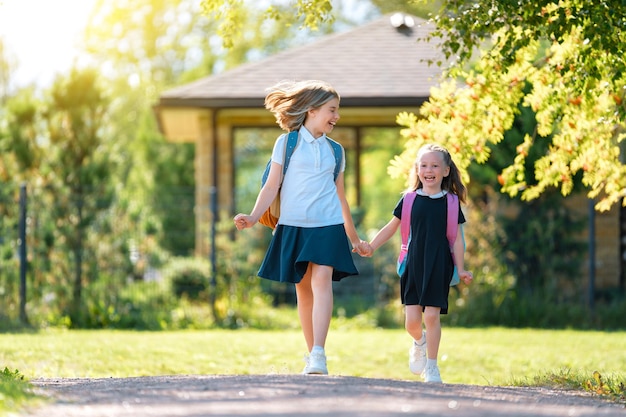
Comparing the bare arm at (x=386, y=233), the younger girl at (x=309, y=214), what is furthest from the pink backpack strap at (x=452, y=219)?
the younger girl at (x=309, y=214)

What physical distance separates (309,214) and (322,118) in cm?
57

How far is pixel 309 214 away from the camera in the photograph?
6145mm

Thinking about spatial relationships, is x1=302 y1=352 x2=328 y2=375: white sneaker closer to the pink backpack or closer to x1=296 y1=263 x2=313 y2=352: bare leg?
x1=296 y1=263 x2=313 y2=352: bare leg

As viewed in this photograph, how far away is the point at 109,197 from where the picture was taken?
42.5 feet

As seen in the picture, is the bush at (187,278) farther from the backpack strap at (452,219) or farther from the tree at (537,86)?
the backpack strap at (452,219)

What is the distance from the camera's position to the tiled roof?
1520cm

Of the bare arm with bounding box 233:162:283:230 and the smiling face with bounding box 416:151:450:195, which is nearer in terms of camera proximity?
the bare arm with bounding box 233:162:283:230

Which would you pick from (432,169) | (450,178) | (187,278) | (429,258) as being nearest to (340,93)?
(187,278)

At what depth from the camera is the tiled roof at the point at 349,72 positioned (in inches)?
598

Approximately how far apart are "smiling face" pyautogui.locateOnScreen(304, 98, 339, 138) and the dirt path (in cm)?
150

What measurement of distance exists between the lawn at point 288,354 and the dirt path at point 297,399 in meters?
2.21

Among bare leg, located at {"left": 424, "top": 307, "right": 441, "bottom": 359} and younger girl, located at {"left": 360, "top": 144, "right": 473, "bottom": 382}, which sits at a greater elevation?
younger girl, located at {"left": 360, "top": 144, "right": 473, "bottom": 382}

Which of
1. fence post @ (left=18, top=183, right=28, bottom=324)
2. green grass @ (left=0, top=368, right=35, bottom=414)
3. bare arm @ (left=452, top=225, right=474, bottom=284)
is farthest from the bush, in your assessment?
green grass @ (left=0, top=368, right=35, bottom=414)

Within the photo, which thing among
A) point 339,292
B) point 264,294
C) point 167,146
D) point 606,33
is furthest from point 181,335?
point 167,146
